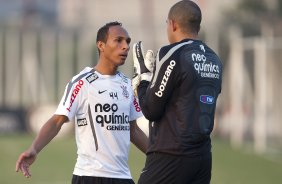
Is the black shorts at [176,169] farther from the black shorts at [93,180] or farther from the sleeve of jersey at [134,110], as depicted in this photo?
the sleeve of jersey at [134,110]

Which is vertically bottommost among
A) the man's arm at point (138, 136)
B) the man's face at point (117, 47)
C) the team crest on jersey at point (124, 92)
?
the man's arm at point (138, 136)

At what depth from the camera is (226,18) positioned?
47.1m

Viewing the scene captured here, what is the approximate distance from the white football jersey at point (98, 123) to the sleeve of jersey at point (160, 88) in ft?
3.71

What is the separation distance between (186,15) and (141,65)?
2.00ft

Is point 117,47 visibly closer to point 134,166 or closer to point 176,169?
point 176,169

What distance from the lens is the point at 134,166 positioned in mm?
22625

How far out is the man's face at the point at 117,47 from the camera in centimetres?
966

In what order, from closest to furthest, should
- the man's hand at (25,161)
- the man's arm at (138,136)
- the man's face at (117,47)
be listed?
the man's hand at (25,161) < the man's face at (117,47) < the man's arm at (138,136)

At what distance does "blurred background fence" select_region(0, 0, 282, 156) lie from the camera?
30.2m

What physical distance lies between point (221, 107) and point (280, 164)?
34.2ft

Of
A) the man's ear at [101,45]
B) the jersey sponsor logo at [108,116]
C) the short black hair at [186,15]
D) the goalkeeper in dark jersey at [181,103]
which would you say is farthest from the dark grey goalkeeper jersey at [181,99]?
the man's ear at [101,45]

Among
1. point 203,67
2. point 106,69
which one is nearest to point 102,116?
point 106,69

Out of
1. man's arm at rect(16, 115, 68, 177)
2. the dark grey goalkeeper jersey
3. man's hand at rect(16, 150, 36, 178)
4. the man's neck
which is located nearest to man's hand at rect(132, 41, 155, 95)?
the dark grey goalkeeper jersey

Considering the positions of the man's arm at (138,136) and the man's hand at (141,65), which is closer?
the man's hand at (141,65)
